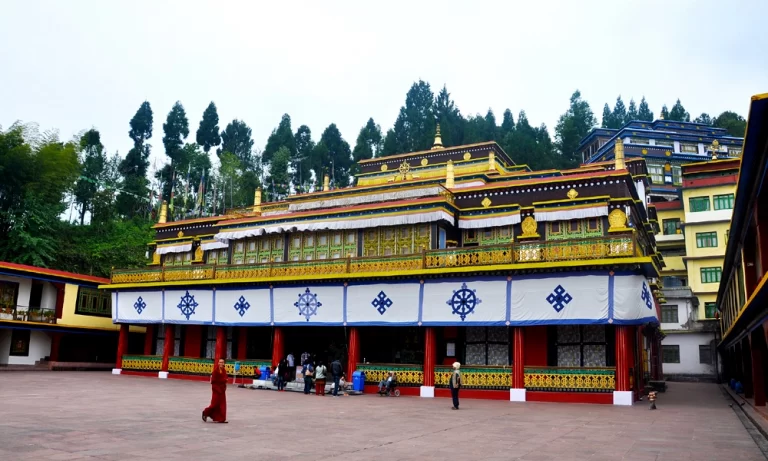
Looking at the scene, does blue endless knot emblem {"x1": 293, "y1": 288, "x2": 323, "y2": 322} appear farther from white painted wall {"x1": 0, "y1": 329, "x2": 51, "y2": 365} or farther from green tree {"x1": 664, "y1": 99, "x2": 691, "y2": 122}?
→ green tree {"x1": 664, "y1": 99, "x2": 691, "y2": 122}

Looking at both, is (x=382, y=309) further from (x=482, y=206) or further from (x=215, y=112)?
(x=215, y=112)

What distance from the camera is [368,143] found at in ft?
296

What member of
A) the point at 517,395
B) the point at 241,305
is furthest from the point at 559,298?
the point at 241,305

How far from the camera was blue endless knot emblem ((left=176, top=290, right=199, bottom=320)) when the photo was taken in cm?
3102

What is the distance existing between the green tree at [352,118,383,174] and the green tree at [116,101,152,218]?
2774cm

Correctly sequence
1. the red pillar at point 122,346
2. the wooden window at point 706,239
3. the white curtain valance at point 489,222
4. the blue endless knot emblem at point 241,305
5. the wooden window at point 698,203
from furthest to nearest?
1. the wooden window at point 698,203
2. the wooden window at point 706,239
3. the red pillar at point 122,346
4. the blue endless knot emblem at point 241,305
5. the white curtain valance at point 489,222

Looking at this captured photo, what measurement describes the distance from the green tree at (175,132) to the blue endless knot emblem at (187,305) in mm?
55110

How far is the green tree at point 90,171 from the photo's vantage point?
67875mm

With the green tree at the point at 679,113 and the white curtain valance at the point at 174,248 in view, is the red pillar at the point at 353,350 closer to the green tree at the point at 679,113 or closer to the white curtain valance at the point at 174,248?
the white curtain valance at the point at 174,248

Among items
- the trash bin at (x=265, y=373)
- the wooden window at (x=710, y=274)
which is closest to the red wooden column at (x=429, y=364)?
the trash bin at (x=265, y=373)

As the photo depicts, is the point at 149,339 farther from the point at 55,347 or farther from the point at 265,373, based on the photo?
the point at 265,373

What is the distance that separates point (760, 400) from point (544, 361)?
292 inches

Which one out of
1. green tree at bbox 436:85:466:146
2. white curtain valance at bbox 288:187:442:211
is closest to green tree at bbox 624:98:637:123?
green tree at bbox 436:85:466:146

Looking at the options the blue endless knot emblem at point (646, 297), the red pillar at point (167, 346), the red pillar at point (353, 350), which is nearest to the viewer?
the blue endless knot emblem at point (646, 297)
